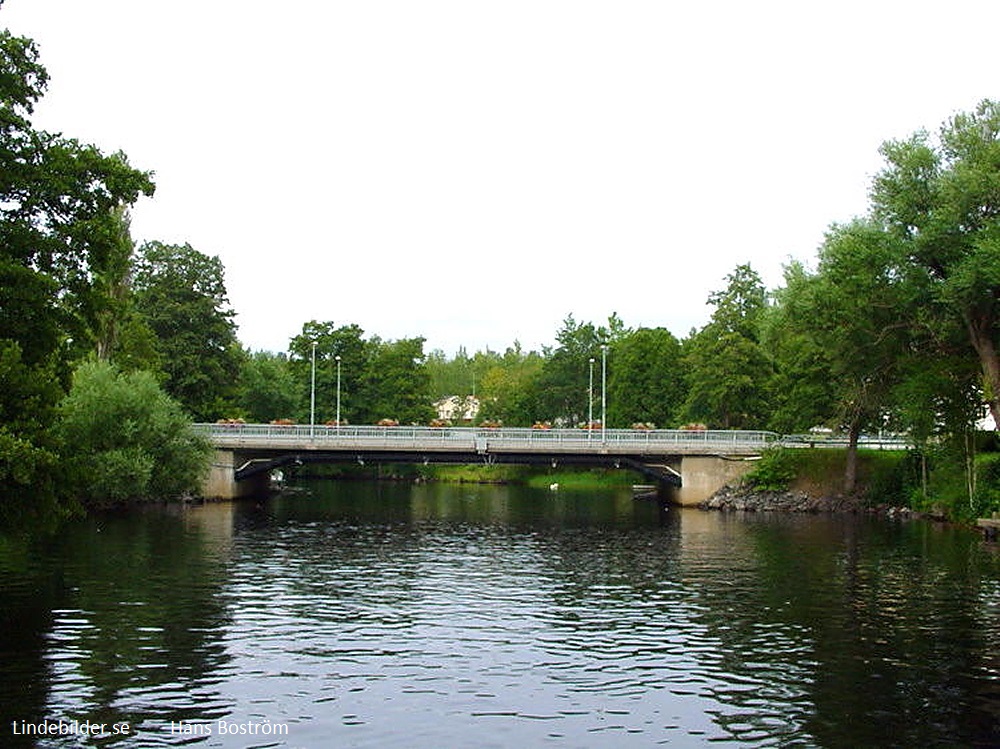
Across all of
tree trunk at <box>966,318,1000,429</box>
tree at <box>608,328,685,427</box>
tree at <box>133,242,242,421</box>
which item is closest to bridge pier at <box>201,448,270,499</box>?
tree at <box>133,242,242,421</box>

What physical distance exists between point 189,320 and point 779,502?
175 ft

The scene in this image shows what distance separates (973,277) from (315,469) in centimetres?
9087

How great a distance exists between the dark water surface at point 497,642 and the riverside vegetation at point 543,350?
4661mm

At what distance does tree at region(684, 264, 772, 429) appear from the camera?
83.8 meters

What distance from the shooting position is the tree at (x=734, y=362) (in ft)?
275

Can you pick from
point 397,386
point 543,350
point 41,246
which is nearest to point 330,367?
point 397,386

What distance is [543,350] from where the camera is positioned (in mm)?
129250

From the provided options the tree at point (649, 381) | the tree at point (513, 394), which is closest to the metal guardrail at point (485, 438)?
the tree at point (649, 381)

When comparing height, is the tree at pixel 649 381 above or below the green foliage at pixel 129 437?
above

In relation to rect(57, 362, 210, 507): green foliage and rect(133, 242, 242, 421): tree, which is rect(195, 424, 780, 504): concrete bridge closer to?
rect(57, 362, 210, 507): green foliage

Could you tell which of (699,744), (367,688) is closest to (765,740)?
(699,744)

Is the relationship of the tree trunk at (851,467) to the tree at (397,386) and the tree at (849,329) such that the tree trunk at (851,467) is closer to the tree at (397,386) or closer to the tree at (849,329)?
the tree at (849,329)

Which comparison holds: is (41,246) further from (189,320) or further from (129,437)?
(189,320)

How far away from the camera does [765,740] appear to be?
663 inches
